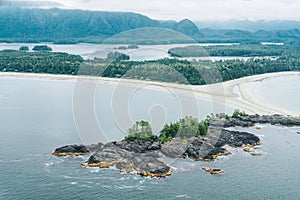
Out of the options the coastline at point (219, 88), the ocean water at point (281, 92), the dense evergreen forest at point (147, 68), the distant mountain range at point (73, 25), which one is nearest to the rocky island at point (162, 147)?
the coastline at point (219, 88)

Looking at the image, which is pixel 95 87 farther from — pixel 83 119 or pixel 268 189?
pixel 268 189

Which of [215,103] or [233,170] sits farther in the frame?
[215,103]

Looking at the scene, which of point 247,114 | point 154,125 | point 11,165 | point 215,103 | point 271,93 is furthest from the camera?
point 271,93

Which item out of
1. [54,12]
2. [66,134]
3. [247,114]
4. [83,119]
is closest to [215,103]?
[247,114]

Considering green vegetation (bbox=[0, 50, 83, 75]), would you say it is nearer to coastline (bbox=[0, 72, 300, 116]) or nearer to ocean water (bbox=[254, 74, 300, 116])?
coastline (bbox=[0, 72, 300, 116])

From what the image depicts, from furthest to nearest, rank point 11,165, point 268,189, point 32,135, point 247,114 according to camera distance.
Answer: point 247,114 < point 32,135 < point 11,165 < point 268,189

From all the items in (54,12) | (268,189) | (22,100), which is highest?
(54,12)
